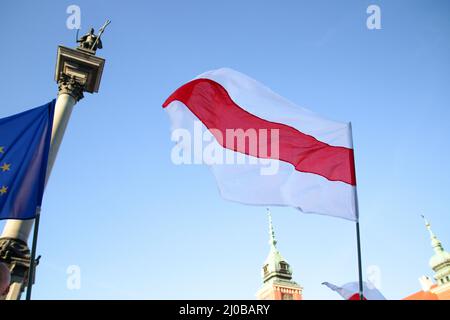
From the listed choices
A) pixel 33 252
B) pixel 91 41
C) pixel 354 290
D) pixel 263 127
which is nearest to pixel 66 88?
pixel 91 41

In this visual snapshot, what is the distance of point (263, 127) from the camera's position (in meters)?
9.27

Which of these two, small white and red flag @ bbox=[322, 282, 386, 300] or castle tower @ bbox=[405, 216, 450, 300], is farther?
castle tower @ bbox=[405, 216, 450, 300]

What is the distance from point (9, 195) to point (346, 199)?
6.99m

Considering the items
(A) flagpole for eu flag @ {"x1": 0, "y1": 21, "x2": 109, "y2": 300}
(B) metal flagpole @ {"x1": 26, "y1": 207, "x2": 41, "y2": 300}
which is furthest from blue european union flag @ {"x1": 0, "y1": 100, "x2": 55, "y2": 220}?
(A) flagpole for eu flag @ {"x1": 0, "y1": 21, "x2": 109, "y2": 300}

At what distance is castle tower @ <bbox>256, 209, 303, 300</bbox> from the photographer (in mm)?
95562

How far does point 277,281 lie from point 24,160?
94.0 metres

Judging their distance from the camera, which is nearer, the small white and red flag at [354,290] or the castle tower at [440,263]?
the small white and red flag at [354,290]

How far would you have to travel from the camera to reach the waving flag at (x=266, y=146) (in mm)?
8000

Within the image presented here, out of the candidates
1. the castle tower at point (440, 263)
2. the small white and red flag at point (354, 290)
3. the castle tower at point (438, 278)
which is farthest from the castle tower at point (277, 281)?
the small white and red flag at point (354, 290)

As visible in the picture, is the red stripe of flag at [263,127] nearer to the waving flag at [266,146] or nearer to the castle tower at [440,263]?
the waving flag at [266,146]

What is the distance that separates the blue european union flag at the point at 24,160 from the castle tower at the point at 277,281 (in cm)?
8900

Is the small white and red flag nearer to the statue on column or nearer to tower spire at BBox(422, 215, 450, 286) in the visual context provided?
the statue on column
